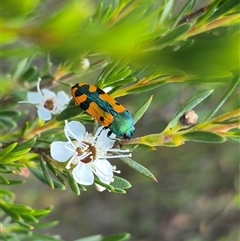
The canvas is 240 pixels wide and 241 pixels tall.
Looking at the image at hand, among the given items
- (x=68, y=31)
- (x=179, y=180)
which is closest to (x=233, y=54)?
(x=68, y=31)

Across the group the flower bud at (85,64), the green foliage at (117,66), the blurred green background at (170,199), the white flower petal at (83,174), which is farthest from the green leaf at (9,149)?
the blurred green background at (170,199)

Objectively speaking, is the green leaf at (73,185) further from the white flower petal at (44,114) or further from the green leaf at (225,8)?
the green leaf at (225,8)

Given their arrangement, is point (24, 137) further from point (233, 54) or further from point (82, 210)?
point (82, 210)

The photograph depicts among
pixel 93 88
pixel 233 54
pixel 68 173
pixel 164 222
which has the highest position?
pixel 164 222

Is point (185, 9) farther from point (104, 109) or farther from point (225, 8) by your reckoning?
point (104, 109)

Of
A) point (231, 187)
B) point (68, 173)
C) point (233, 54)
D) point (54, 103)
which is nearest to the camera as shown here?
point (233, 54)

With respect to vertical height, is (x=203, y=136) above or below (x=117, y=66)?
below

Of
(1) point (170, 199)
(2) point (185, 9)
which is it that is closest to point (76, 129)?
(2) point (185, 9)
